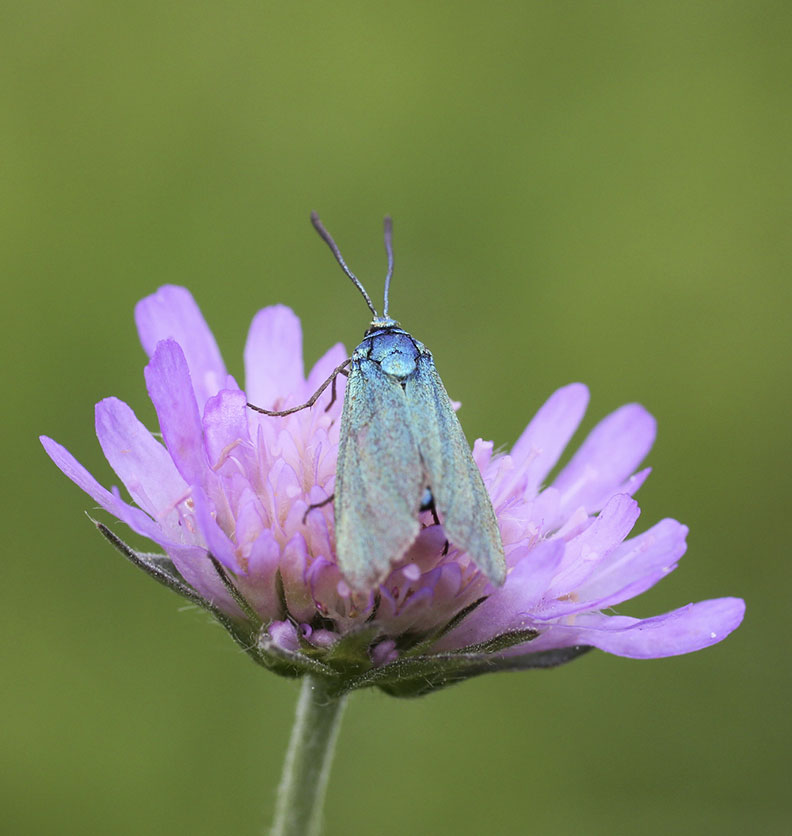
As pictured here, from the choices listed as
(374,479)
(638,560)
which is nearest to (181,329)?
(374,479)

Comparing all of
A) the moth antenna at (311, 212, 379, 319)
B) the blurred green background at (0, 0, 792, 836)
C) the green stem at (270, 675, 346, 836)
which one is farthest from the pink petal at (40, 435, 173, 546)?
the blurred green background at (0, 0, 792, 836)

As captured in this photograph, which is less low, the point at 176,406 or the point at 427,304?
the point at 427,304

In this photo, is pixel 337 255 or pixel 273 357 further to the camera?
pixel 273 357

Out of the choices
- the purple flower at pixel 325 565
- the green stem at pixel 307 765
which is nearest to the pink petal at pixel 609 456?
the purple flower at pixel 325 565

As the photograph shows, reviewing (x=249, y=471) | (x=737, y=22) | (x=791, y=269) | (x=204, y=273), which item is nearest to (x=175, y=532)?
(x=249, y=471)

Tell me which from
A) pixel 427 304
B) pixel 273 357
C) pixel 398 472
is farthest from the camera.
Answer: pixel 427 304

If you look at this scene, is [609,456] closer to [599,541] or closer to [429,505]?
[599,541]

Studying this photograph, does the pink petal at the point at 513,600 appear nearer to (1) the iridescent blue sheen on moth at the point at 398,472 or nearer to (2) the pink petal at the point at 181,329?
(1) the iridescent blue sheen on moth at the point at 398,472
